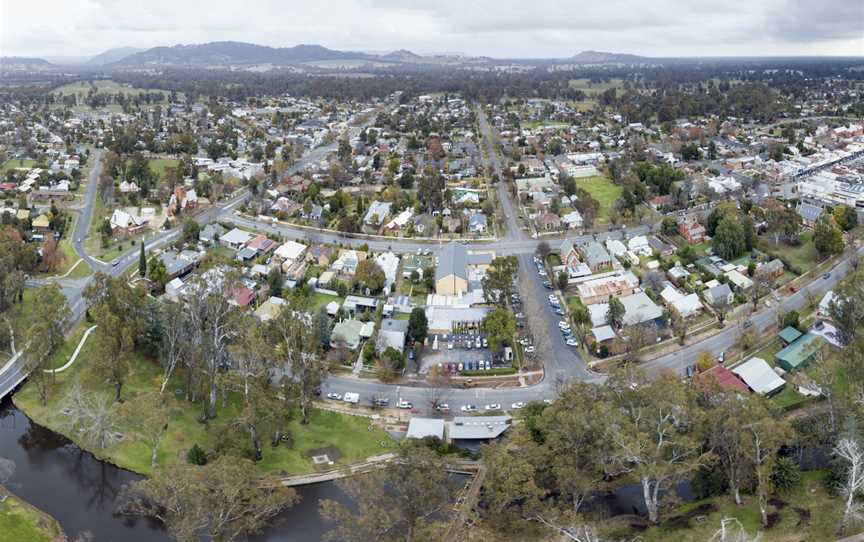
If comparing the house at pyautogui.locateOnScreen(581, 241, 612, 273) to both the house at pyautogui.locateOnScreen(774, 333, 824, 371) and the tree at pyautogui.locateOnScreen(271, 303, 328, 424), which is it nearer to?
the house at pyautogui.locateOnScreen(774, 333, 824, 371)

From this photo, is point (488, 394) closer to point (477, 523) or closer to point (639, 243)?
point (477, 523)

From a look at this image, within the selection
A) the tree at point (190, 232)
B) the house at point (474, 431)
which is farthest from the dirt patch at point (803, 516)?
the tree at point (190, 232)

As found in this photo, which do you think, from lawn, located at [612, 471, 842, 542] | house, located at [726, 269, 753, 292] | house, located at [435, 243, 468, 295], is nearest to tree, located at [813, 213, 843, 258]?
house, located at [726, 269, 753, 292]

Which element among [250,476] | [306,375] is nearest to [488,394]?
[306,375]

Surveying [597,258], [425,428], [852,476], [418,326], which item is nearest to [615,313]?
[597,258]

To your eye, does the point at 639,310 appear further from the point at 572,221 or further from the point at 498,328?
the point at 572,221

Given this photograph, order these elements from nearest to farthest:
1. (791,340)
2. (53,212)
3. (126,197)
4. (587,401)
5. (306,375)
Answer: (587,401) → (306,375) → (791,340) → (53,212) → (126,197)
